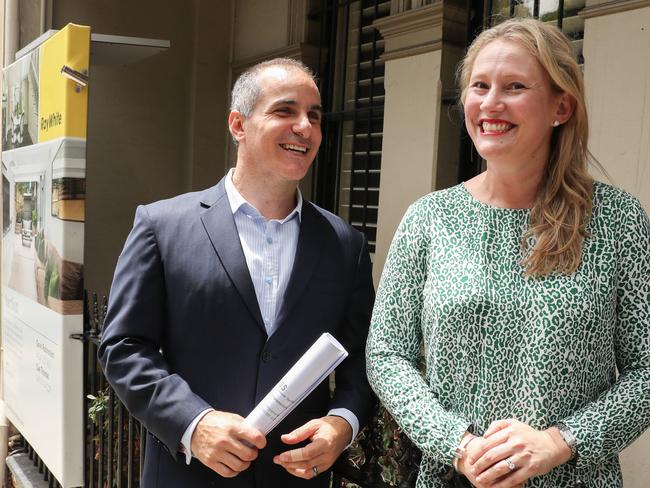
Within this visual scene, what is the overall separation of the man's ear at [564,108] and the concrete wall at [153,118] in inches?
278

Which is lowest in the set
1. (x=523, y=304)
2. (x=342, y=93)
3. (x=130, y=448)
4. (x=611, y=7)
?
(x=130, y=448)

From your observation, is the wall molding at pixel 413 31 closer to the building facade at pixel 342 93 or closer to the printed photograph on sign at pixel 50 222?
the building facade at pixel 342 93

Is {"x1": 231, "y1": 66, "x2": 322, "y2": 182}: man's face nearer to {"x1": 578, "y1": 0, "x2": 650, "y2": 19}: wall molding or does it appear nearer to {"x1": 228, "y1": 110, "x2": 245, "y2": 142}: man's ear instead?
{"x1": 228, "y1": 110, "x2": 245, "y2": 142}: man's ear

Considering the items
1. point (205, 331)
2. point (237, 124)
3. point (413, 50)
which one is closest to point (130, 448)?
point (205, 331)

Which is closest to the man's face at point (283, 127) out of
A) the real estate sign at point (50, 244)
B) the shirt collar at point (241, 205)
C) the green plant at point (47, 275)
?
the shirt collar at point (241, 205)

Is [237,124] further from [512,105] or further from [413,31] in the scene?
[413,31]

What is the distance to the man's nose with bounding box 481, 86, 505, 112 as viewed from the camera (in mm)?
1792

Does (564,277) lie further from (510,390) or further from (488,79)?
(488,79)

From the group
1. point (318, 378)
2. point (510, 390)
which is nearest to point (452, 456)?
point (510, 390)

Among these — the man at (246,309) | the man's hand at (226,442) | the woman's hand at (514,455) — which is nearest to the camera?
the woman's hand at (514,455)

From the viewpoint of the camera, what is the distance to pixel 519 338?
175 centimetres

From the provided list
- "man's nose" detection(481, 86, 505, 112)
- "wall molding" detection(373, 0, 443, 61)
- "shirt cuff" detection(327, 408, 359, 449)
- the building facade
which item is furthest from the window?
"shirt cuff" detection(327, 408, 359, 449)

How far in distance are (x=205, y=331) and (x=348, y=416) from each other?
51 cm

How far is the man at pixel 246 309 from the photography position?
2.12 m
